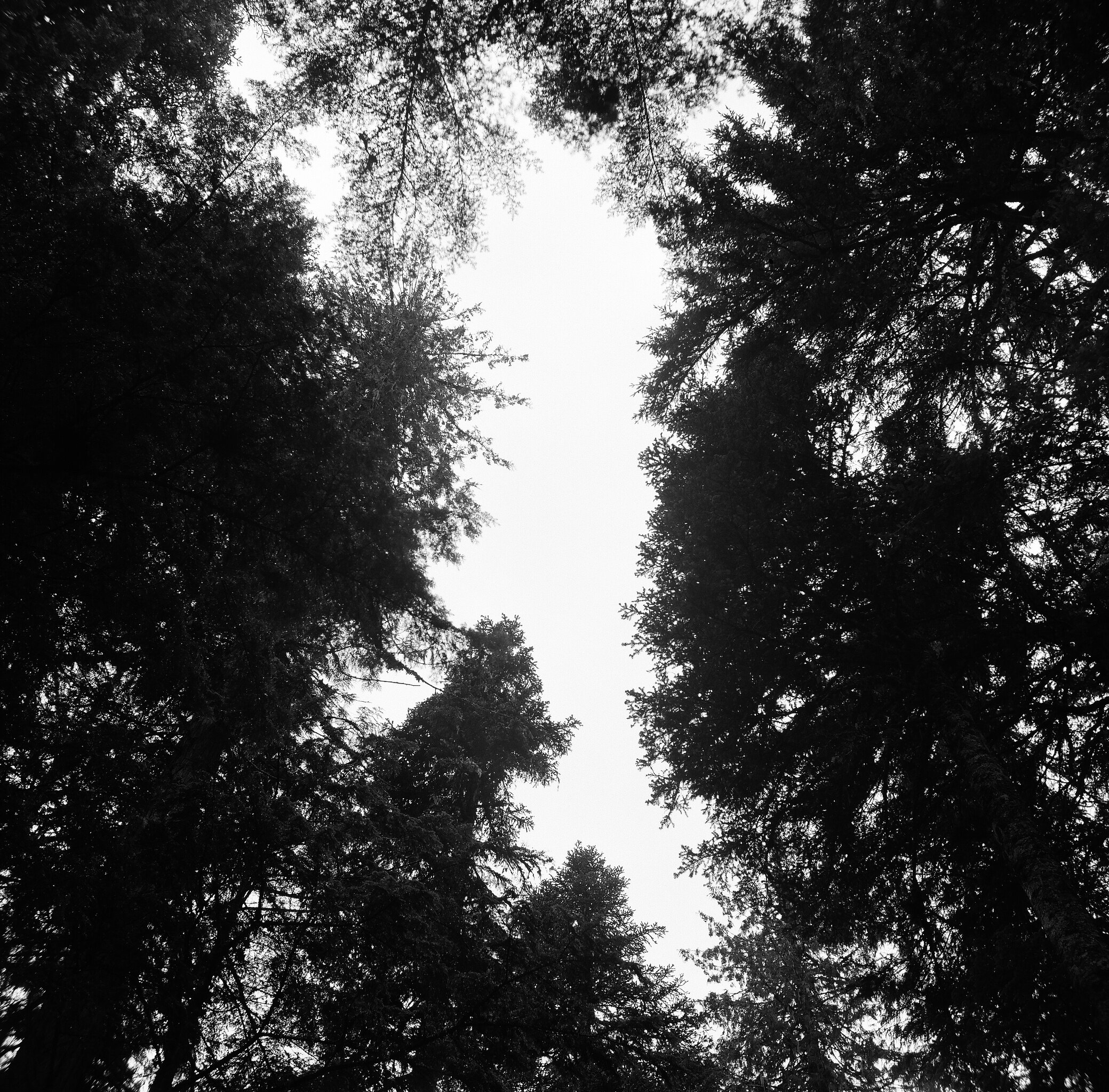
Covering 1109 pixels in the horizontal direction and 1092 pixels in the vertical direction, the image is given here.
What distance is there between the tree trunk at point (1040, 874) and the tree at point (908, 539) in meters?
0.03

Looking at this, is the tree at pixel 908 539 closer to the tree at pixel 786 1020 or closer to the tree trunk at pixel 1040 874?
the tree trunk at pixel 1040 874

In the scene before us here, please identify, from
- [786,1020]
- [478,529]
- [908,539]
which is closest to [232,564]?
[478,529]

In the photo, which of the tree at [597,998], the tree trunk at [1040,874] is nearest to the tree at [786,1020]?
the tree at [597,998]

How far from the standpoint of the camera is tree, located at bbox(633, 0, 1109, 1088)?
516 centimetres

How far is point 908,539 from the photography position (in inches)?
260

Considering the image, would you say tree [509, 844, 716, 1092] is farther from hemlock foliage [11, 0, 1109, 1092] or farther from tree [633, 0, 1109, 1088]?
tree [633, 0, 1109, 1088]

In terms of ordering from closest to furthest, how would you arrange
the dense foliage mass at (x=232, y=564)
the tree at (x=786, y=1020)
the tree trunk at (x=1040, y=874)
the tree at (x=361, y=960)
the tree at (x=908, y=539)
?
the dense foliage mass at (x=232, y=564)
the tree at (x=361, y=960)
the tree trunk at (x=1040, y=874)
the tree at (x=908, y=539)
the tree at (x=786, y=1020)

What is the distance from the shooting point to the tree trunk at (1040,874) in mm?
4199

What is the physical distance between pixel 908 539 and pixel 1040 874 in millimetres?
3429

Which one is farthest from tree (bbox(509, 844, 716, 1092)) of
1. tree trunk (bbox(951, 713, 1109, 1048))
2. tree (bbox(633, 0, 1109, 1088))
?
tree trunk (bbox(951, 713, 1109, 1048))

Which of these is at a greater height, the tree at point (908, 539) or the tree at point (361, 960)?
the tree at point (908, 539)

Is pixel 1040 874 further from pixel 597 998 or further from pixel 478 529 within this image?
pixel 597 998

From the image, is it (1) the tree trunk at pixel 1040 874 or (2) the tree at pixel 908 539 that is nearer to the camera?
(1) the tree trunk at pixel 1040 874

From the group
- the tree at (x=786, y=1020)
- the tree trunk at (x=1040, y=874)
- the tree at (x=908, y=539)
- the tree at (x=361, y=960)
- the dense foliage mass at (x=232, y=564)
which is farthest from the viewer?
the tree at (x=786, y=1020)
